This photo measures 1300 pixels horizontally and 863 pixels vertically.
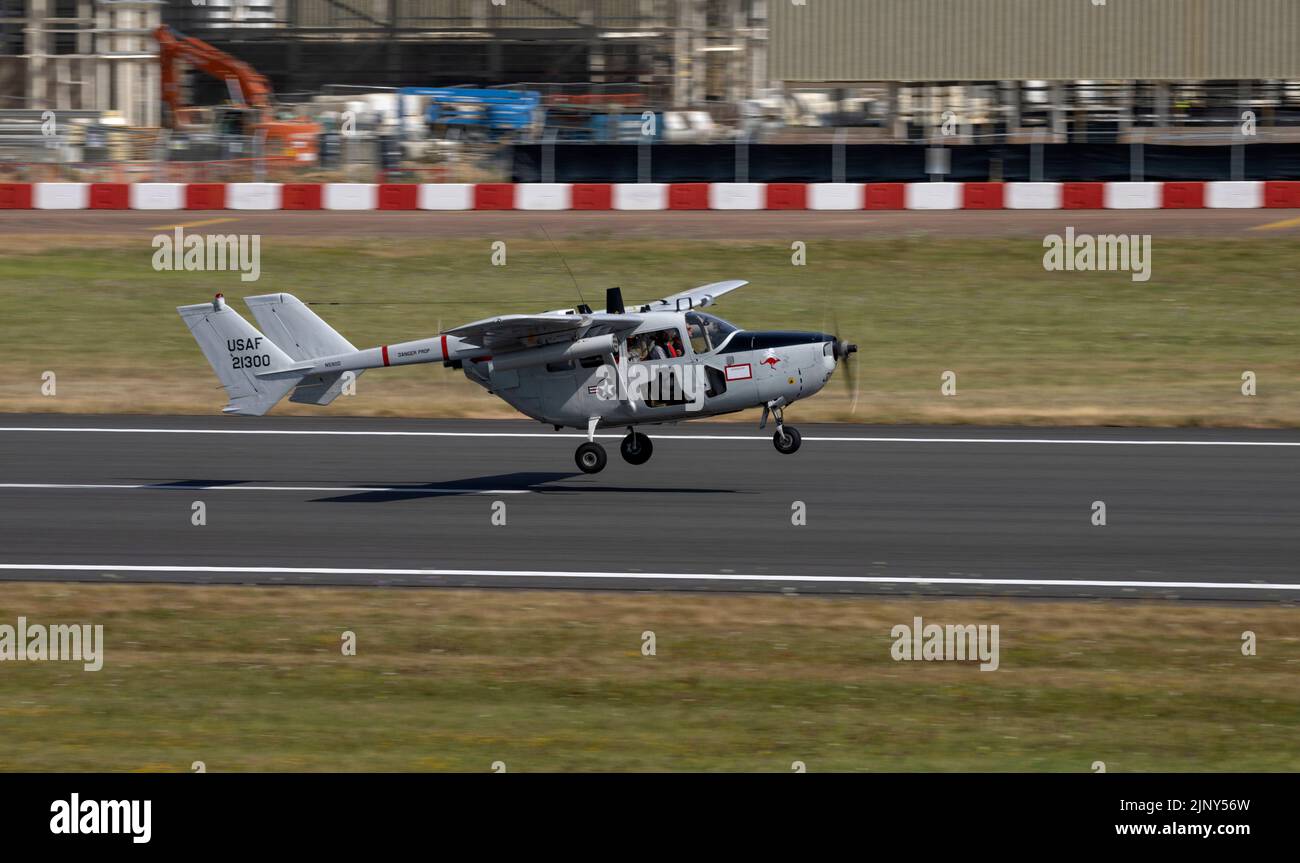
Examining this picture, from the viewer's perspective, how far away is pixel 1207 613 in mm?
13031

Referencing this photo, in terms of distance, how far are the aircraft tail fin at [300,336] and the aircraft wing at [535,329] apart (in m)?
1.55

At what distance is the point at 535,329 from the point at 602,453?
180cm

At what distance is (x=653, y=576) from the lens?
14594 mm

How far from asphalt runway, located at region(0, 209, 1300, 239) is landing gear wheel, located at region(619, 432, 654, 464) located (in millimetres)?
14156

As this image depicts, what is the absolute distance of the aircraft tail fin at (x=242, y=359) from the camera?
18.5 metres

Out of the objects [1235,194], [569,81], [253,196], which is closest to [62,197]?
[253,196]

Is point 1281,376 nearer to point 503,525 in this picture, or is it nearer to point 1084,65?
point 503,525

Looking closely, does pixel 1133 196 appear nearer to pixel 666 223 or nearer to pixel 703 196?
pixel 703 196

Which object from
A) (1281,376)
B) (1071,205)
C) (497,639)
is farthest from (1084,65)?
(497,639)

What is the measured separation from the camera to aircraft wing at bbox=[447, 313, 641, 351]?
17766mm

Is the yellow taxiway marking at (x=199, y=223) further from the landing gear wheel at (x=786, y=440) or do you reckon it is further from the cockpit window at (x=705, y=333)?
the landing gear wheel at (x=786, y=440)

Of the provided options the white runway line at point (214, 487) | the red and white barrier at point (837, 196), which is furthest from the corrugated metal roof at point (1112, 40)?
the white runway line at point (214, 487)

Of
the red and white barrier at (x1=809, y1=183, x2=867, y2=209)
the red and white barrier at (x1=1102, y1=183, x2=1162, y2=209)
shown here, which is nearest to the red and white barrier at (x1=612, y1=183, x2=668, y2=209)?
the red and white barrier at (x1=809, y1=183, x2=867, y2=209)

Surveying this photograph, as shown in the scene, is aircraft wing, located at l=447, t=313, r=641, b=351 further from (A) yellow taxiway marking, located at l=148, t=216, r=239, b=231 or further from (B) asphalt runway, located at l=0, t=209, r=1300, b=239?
(A) yellow taxiway marking, located at l=148, t=216, r=239, b=231
